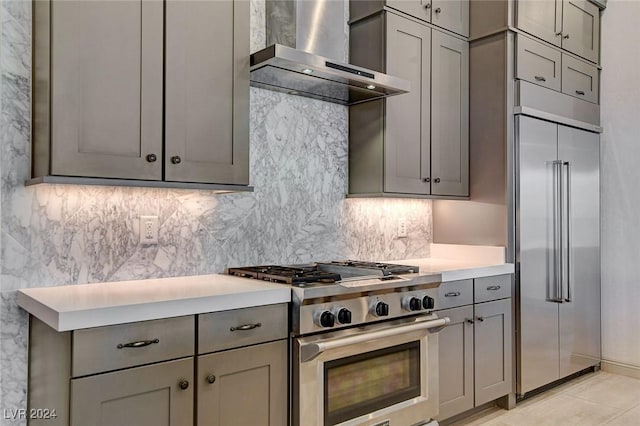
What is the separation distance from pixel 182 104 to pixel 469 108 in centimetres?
214

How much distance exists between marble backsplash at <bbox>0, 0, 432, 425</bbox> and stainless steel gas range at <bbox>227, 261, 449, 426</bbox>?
0.26m

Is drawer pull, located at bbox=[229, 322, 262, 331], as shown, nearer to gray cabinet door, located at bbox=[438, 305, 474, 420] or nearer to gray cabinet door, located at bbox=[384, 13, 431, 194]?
gray cabinet door, located at bbox=[438, 305, 474, 420]

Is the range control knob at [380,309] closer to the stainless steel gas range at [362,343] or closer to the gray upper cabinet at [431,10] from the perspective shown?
the stainless steel gas range at [362,343]

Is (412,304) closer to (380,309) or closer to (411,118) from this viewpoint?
(380,309)

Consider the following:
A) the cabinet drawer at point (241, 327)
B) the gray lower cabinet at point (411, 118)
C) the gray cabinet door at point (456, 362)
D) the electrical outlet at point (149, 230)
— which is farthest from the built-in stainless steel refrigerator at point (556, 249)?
the electrical outlet at point (149, 230)

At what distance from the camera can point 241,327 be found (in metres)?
2.04

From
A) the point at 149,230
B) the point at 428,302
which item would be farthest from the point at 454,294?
the point at 149,230

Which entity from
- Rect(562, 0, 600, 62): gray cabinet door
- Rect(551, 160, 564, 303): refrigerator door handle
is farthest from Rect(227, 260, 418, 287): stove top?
Rect(562, 0, 600, 62): gray cabinet door

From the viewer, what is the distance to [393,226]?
356 cm

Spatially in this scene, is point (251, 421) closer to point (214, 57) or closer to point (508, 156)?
point (214, 57)

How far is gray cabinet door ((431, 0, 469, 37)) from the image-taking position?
3.33m

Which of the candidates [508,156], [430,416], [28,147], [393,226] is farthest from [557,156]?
[28,147]

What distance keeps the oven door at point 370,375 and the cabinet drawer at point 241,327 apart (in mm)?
135

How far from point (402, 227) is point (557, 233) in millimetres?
1106
